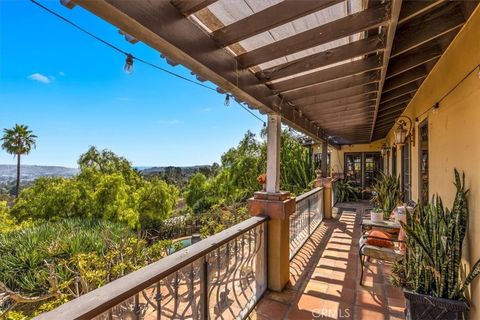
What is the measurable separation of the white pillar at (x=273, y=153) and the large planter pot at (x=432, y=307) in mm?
1624

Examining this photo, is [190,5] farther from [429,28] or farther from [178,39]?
[429,28]

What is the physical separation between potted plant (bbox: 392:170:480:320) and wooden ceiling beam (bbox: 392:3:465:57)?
1.26 m

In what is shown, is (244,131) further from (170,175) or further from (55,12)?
(170,175)

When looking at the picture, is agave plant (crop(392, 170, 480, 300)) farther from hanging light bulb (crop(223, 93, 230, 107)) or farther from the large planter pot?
hanging light bulb (crop(223, 93, 230, 107))

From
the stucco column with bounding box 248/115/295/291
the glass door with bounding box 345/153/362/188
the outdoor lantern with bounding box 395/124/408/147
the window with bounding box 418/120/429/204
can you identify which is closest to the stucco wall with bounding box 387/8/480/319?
A: the window with bounding box 418/120/429/204

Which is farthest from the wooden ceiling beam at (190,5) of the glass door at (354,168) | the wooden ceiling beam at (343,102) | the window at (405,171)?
the glass door at (354,168)

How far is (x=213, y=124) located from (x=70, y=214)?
18.3 m

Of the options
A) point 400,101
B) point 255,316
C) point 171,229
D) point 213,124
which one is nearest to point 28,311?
point 255,316

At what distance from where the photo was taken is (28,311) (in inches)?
215

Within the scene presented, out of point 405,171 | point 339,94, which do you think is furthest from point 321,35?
point 405,171

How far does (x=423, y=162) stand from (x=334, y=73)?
266 centimetres

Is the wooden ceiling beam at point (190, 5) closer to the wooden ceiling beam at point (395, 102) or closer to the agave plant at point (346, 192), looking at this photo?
the wooden ceiling beam at point (395, 102)

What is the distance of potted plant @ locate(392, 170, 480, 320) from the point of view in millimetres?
1972

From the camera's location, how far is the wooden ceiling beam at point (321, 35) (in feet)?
5.31
